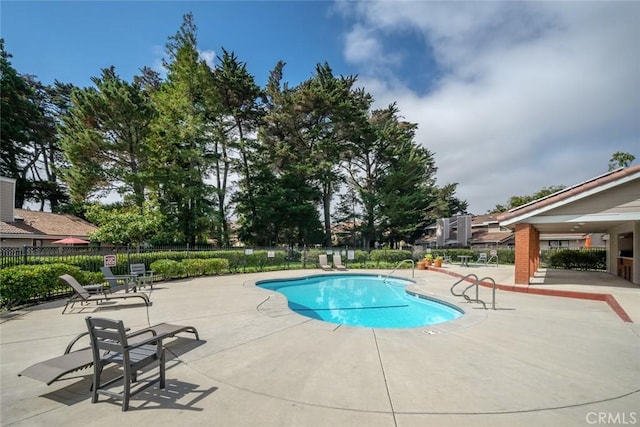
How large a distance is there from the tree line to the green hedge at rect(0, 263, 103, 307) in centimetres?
905

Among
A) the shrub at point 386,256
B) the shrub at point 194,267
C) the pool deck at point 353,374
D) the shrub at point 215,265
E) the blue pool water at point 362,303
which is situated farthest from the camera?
the shrub at point 386,256

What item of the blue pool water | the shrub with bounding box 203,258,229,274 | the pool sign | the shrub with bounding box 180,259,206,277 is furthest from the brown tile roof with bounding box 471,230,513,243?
the pool sign

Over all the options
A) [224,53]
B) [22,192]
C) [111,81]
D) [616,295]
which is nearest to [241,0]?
[616,295]

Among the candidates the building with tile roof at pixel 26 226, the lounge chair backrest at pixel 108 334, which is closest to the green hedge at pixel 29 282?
the lounge chair backrest at pixel 108 334

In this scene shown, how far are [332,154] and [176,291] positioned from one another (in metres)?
20.9

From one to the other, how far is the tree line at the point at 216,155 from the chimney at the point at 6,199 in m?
3.49

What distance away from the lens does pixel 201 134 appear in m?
22.9

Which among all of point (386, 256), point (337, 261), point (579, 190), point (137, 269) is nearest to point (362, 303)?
point (579, 190)

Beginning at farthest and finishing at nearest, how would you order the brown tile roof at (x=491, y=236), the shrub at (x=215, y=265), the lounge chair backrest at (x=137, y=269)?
the brown tile roof at (x=491, y=236), the shrub at (x=215, y=265), the lounge chair backrest at (x=137, y=269)

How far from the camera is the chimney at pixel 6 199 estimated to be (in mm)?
17719

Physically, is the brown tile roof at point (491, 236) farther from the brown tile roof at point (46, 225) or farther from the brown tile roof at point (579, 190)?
the brown tile roof at point (46, 225)

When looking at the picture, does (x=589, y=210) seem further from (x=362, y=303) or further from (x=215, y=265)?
(x=215, y=265)

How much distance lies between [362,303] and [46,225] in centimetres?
2241

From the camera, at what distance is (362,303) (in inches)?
418
